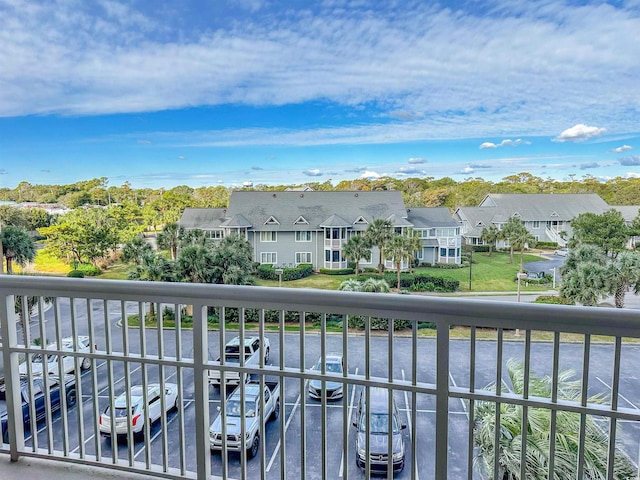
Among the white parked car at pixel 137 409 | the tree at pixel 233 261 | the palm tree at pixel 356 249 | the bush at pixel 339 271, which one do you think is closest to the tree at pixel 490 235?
the palm tree at pixel 356 249

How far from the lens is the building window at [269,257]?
2.35m

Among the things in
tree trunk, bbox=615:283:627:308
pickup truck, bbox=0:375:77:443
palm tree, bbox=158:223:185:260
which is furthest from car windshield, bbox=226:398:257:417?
tree trunk, bbox=615:283:627:308

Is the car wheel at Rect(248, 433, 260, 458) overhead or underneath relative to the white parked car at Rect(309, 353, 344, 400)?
underneath

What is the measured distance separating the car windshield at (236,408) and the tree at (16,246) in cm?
165

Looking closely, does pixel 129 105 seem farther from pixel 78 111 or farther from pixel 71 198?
pixel 71 198

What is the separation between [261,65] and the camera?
8.01 ft

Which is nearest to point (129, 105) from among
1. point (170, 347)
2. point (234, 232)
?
point (234, 232)

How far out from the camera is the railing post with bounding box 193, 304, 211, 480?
4.93 feet

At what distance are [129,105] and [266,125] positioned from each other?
82 cm

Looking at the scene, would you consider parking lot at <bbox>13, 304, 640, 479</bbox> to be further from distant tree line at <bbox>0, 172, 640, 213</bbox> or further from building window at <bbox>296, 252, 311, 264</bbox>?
distant tree line at <bbox>0, 172, 640, 213</bbox>

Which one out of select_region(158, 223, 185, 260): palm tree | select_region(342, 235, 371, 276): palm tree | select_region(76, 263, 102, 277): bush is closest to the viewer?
select_region(342, 235, 371, 276): palm tree

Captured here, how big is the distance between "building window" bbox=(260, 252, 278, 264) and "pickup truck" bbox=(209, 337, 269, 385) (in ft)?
2.29

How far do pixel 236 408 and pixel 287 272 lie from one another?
0.84m

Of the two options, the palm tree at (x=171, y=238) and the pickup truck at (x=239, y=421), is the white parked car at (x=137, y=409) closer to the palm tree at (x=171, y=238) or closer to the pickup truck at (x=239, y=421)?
the pickup truck at (x=239, y=421)
